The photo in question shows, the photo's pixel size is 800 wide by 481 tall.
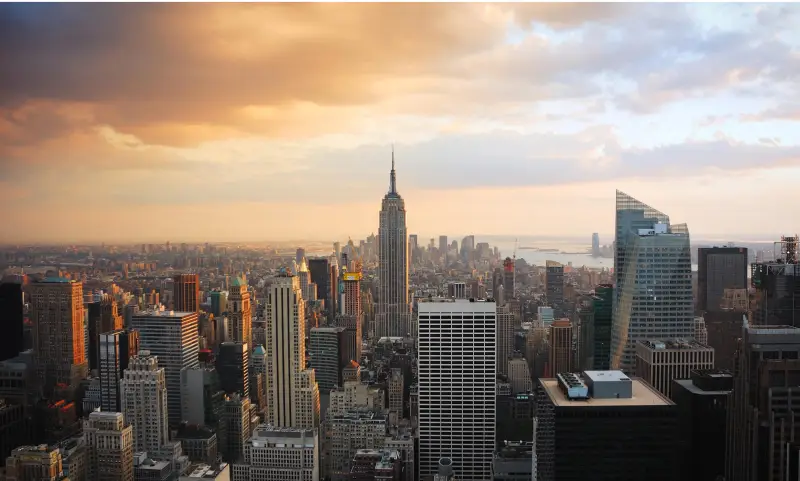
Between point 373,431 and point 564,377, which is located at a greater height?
point 564,377

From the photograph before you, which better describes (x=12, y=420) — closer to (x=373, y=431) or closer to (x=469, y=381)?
(x=373, y=431)

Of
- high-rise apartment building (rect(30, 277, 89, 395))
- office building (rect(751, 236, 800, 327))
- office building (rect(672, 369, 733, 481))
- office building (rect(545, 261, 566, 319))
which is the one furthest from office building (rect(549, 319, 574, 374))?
high-rise apartment building (rect(30, 277, 89, 395))

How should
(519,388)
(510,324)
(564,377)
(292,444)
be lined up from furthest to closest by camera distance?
(510,324)
(519,388)
(292,444)
(564,377)

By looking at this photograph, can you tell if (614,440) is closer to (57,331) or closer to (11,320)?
(11,320)

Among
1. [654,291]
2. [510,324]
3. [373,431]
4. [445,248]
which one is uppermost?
[445,248]

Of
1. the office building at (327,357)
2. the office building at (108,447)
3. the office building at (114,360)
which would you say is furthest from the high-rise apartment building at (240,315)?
the office building at (108,447)

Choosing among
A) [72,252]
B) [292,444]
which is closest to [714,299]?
[292,444]

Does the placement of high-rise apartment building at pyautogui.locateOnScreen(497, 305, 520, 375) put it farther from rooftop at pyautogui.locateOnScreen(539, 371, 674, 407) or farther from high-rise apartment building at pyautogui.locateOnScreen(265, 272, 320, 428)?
rooftop at pyautogui.locateOnScreen(539, 371, 674, 407)
